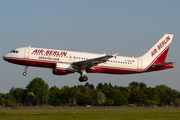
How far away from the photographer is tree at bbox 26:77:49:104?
135425 mm

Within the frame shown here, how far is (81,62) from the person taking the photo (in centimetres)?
4562

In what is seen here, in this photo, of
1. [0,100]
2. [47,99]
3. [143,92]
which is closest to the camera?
[143,92]

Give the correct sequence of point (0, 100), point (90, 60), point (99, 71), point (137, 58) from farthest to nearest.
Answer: point (0, 100) → point (137, 58) → point (99, 71) → point (90, 60)

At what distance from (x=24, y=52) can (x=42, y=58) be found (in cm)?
323

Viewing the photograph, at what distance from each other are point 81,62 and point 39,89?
104164mm

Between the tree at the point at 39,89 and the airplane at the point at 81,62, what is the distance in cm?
8928

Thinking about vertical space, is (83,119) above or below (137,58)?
below

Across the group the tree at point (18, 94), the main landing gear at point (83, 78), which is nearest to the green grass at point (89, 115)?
the main landing gear at point (83, 78)

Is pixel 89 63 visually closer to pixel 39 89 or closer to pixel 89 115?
pixel 89 115

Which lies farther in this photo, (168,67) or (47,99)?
(47,99)

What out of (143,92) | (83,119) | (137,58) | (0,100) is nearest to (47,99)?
(0,100)

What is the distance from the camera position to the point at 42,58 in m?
45.9

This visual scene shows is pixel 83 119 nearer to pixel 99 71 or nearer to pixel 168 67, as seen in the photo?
pixel 99 71

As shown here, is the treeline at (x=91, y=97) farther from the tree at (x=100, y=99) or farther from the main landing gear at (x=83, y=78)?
the main landing gear at (x=83, y=78)
